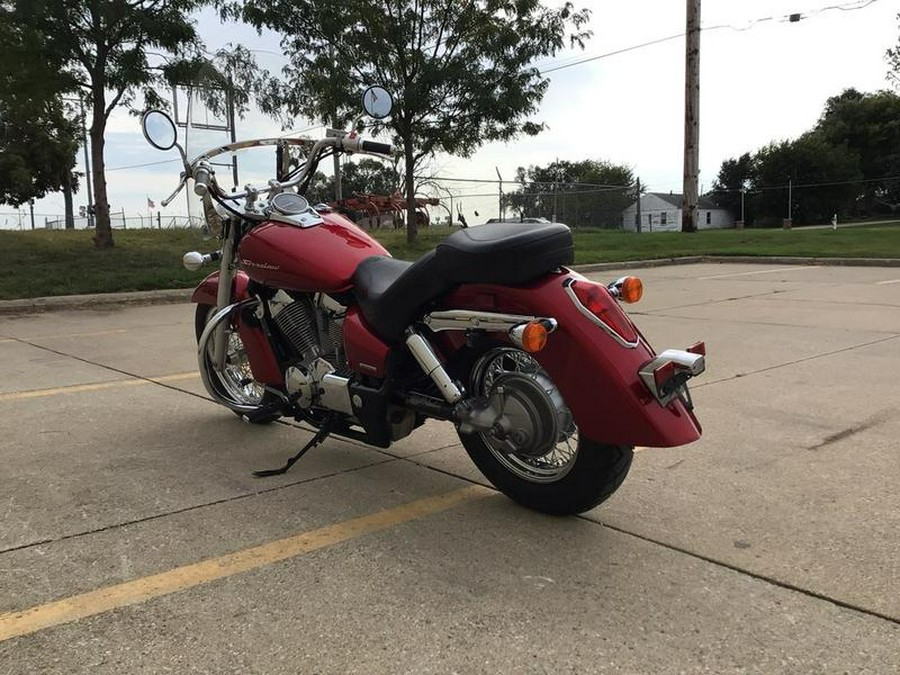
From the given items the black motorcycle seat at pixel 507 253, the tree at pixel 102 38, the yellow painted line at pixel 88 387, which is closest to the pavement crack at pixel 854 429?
the black motorcycle seat at pixel 507 253

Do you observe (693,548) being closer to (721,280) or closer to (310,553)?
(310,553)

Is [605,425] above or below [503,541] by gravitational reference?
above

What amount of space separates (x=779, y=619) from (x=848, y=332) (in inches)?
235

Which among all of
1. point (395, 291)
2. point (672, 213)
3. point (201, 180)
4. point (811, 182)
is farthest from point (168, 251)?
point (811, 182)

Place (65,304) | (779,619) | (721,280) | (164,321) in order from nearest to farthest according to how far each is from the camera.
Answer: (779,619), (164,321), (65,304), (721,280)

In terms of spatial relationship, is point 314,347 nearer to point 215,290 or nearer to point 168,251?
point 215,290

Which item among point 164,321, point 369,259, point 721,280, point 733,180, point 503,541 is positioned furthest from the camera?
point 733,180

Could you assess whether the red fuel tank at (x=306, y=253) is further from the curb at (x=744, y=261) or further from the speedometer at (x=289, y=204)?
the curb at (x=744, y=261)

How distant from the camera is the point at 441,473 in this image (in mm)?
3812

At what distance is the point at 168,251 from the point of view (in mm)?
15359

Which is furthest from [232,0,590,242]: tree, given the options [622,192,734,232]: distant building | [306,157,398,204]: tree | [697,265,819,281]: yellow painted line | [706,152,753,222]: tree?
[706,152,753,222]: tree

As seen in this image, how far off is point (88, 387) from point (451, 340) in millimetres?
3641

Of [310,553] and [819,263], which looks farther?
[819,263]

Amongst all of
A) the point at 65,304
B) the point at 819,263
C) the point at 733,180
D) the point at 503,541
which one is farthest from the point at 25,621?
the point at 733,180
